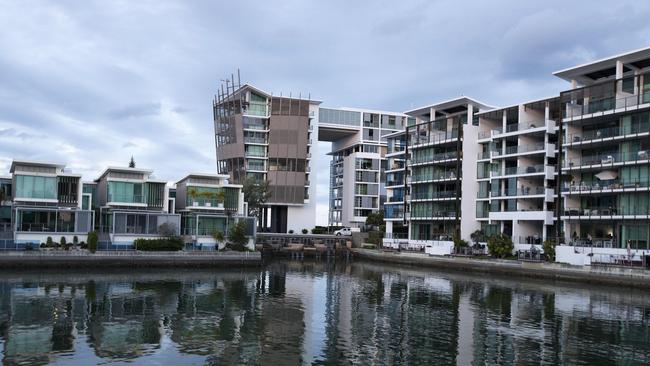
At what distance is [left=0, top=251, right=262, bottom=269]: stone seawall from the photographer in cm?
5622

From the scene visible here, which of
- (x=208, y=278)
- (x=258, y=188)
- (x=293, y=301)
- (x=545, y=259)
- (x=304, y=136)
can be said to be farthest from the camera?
(x=304, y=136)

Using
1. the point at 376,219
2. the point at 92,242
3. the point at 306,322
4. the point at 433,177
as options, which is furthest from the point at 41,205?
the point at 376,219

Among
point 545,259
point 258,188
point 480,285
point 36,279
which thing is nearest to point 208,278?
point 36,279

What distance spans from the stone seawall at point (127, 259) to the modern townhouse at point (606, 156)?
36.8m

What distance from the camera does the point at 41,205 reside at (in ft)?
213

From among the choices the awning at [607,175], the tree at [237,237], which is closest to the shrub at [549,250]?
the awning at [607,175]

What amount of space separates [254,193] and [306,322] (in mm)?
67331

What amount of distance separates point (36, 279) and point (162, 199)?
23.4m

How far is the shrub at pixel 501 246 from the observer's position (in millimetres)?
70062

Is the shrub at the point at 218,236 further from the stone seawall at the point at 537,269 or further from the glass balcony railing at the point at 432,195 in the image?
the glass balcony railing at the point at 432,195

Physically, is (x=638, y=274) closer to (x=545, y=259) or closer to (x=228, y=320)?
(x=545, y=259)

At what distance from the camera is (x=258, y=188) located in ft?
331

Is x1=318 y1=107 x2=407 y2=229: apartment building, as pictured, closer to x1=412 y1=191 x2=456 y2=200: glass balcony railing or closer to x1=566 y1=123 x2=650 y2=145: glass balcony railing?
x1=412 y1=191 x2=456 y2=200: glass balcony railing

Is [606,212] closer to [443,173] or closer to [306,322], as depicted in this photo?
[443,173]
